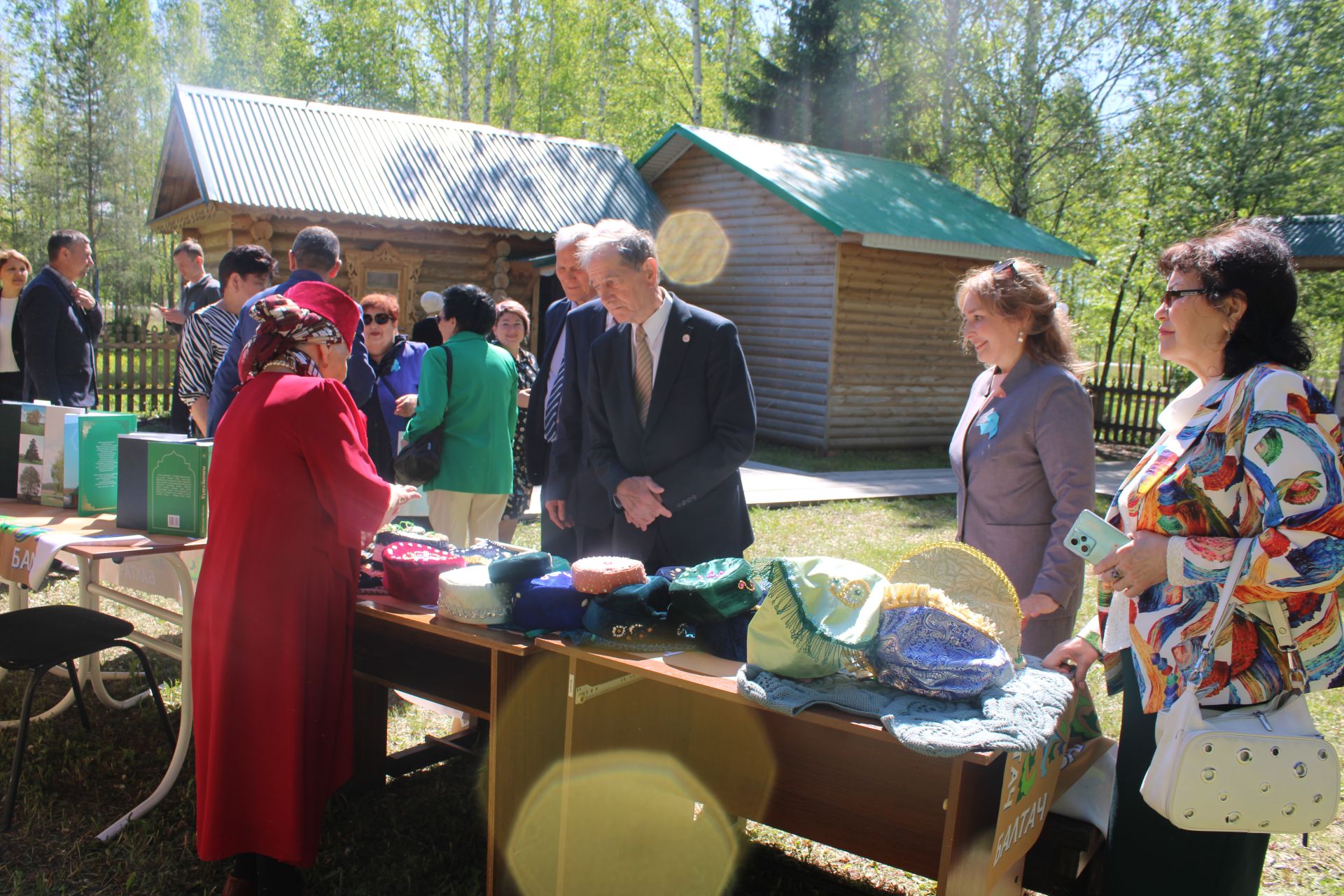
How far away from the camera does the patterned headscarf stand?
247 cm

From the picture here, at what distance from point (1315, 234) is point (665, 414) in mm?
15763

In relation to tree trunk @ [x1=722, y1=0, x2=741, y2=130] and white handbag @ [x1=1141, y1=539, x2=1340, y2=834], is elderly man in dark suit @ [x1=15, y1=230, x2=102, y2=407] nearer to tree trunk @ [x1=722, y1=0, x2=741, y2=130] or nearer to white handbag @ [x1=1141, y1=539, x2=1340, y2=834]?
white handbag @ [x1=1141, y1=539, x2=1340, y2=834]

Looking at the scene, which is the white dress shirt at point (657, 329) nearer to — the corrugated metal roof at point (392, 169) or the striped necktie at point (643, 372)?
the striped necktie at point (643, 372)

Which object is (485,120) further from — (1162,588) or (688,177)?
(1162,588)

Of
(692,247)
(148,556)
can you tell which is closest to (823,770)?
(148,556)

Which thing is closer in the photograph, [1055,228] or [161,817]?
[161,817]

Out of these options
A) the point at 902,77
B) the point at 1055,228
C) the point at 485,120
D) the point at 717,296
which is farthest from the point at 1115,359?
the point at 717,296

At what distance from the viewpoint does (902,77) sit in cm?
2270

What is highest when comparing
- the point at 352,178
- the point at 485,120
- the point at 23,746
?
the point at 485,120

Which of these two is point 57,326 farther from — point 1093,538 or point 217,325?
point 1093,538

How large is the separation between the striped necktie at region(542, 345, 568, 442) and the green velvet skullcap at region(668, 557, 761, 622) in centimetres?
150

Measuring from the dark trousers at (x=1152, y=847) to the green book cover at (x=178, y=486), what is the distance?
2738 millimetres

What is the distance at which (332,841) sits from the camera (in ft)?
10.0

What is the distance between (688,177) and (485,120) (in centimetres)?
1193
